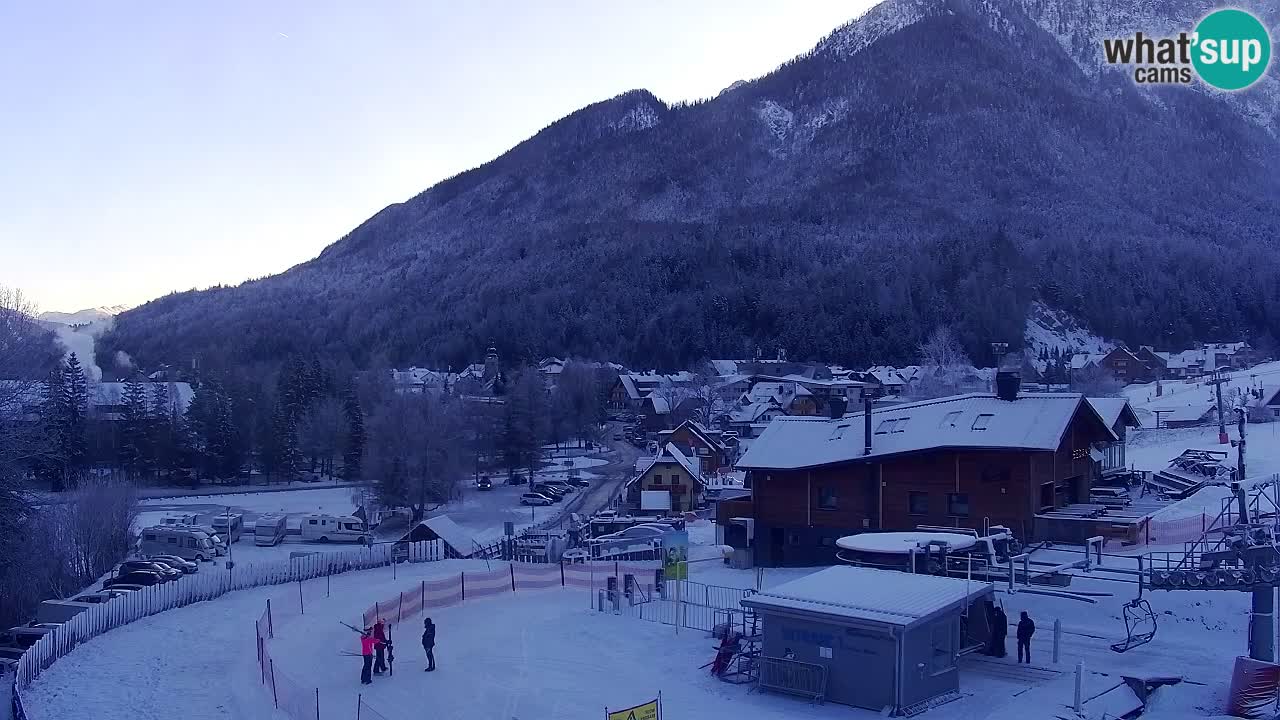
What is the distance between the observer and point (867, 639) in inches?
644

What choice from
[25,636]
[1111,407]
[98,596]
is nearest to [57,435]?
[98,596]

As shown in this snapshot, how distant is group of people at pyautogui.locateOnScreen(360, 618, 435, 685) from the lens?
59.6 feet

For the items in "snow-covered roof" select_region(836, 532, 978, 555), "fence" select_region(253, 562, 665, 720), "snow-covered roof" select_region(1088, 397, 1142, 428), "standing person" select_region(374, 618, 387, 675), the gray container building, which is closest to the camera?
the gray container building

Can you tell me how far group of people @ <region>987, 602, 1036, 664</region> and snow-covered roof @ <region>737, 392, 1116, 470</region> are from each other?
8195 mm

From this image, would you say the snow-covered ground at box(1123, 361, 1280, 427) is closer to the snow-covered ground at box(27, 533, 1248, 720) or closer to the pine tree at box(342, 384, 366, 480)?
the snow-covered ground at box(27, 533, 1248, 720)

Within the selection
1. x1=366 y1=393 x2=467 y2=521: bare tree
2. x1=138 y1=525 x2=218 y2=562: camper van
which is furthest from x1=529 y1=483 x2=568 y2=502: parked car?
x1=138 y1=525 x2=218 y2=562: camper van

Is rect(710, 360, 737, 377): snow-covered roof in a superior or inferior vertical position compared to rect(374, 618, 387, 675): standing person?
superior

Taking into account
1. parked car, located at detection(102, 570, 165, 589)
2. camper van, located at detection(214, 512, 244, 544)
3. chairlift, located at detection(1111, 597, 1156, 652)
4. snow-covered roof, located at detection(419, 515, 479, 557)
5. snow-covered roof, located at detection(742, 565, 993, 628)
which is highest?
snow-covered roof, located at detection(742, 565, 993, 628)

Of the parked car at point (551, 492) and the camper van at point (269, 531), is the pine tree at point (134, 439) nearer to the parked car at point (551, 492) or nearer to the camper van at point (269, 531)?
Result: the camper van at point (269, 531)

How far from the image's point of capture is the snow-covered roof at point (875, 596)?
1639cm

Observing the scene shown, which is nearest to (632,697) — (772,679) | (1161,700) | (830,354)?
(772,679)

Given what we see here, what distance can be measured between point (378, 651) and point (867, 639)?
333 inches

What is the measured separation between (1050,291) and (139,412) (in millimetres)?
111288

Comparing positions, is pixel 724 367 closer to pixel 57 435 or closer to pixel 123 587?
pixel 57 435
